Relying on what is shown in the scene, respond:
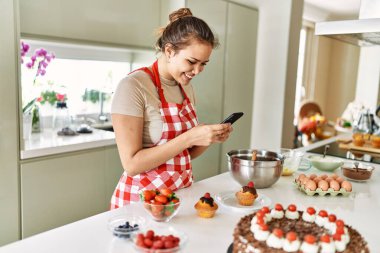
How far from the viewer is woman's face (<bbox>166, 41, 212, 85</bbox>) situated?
1422 millimetres

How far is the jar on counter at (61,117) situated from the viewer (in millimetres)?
2668

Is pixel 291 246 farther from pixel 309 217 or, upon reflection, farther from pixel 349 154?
pixel 349 154

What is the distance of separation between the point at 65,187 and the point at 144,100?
107 cm

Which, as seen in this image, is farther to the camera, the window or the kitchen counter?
the window

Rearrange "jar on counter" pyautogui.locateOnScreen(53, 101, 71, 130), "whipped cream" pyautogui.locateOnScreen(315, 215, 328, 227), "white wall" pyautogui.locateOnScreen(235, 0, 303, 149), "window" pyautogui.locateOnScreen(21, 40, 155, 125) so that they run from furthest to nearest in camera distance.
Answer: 1. "white wall" pyautogui.locateOnScreen(235, 0, 303, 149)
2. "jar on counter" pyautogui.locateOnScreen(53, 101, 71, 130)
3. "window" pyautogui.locateOnScreen(21, 40, 155, 125)
4. "whipped cream" pyautogui.locateOnScreen(315, 215, 328, 227)

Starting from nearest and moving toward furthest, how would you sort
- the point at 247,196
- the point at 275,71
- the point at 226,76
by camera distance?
the point at 247,196 < the point at 226,76 < the point at 275,71

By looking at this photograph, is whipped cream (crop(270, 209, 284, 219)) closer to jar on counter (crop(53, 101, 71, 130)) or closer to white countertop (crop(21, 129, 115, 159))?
white countertop (crop(21, 129, 115, 159))

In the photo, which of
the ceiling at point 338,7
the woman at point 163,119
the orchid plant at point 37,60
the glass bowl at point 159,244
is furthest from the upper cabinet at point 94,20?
the ceiling at point 338,7

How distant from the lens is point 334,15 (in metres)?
5.61

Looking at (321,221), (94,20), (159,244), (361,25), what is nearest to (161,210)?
(159,244)

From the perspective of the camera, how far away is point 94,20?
2396 millimetres

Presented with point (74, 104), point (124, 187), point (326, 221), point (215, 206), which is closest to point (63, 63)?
point (74, 104)

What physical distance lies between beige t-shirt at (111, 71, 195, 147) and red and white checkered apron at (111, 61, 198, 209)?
26 mm

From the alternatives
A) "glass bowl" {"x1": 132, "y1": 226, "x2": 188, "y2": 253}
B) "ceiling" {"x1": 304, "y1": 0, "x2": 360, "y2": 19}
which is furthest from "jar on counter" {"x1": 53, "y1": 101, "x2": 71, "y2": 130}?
"ceiling" {"x1": 304, "y1": 0, "x2": 360, "y2": 19}
